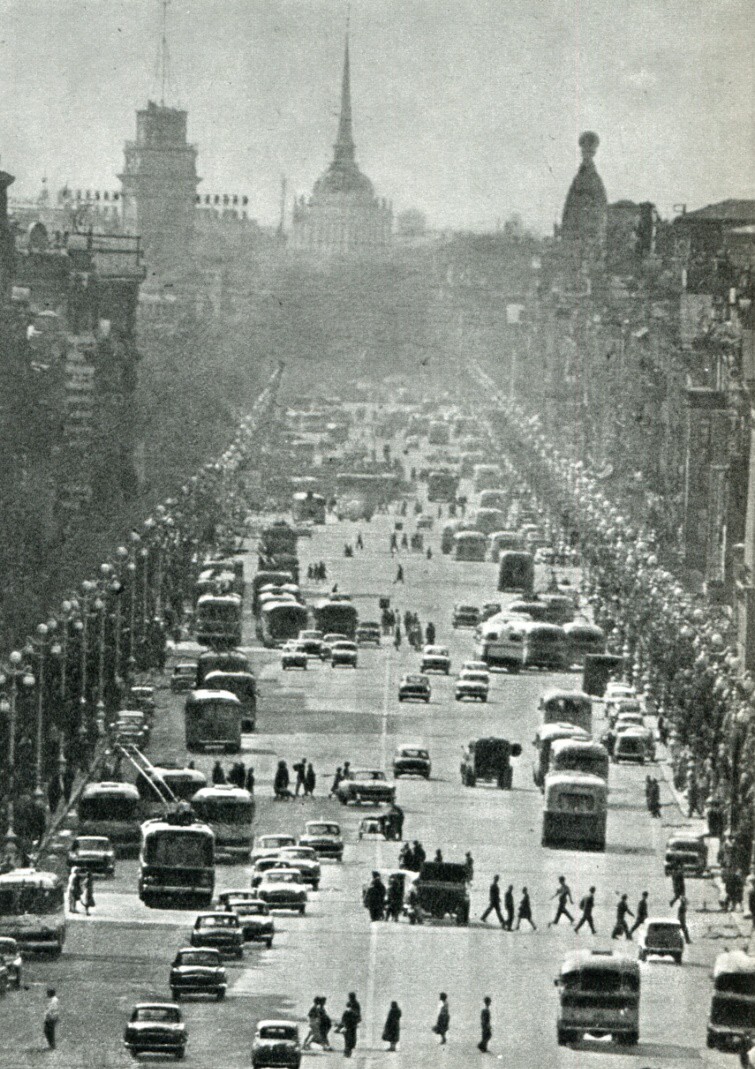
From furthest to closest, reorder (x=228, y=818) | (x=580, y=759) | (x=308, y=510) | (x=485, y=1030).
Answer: (x=308, y=510), (x=580, y=759), (x=228, y=818), (x=485, y=1030)

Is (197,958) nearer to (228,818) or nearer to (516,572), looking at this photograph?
(228,818)

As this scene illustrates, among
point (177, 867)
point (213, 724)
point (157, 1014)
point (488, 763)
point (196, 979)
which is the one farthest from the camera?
point (213, 724)

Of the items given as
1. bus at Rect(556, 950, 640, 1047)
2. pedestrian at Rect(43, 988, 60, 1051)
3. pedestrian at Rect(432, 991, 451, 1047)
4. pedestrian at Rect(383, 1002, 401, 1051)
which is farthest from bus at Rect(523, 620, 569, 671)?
pedestrian at Rect(43, 988, 60, 1051)

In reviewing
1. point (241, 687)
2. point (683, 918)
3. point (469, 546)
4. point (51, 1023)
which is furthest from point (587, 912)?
point (469, 546)

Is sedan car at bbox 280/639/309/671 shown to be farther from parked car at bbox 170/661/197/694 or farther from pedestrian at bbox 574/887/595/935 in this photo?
pedestrian at bbox 574/887/595/935

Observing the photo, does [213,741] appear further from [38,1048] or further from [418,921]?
[38,1048]

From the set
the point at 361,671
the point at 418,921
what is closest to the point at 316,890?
the point at 418,921

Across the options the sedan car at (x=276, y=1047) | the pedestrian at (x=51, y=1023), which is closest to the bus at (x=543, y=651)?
the pedestrian at (x=51, y=1023)
